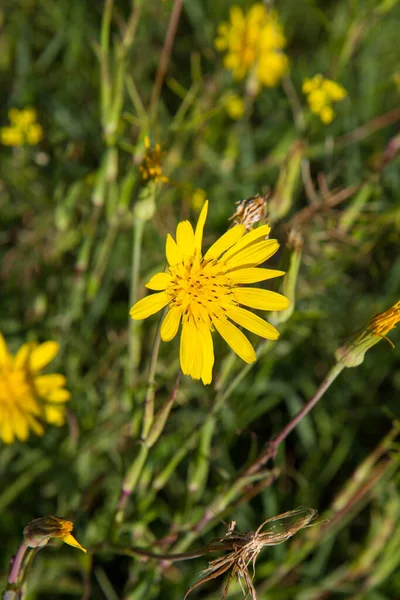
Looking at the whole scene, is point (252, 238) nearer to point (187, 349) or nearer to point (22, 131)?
point (187, 349)

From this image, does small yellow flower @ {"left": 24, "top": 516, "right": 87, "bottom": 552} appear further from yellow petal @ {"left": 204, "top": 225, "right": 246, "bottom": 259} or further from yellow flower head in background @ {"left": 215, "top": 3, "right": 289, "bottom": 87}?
yellow flower head in background @ {"left": 215, "top": 3, "right": 289, "bottom": 87}

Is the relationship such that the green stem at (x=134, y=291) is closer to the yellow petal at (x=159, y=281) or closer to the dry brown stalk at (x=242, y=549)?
the yellow petal at (x=159, y=281)

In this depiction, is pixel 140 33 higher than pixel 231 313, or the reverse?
pixel 140 33

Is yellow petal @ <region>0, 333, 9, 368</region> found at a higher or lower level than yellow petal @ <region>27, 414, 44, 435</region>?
higher

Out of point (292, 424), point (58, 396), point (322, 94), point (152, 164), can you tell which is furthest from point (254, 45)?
point (292, 424)

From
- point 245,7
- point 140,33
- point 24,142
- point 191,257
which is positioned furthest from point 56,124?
point 191,257

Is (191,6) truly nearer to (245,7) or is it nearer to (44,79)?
(245,7)

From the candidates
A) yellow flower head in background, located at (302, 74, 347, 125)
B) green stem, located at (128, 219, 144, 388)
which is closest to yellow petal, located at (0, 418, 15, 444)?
green stem, located at (128, 219, 144, 388)

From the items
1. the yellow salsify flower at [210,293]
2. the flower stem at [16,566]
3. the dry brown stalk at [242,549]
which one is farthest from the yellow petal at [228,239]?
the flower stem at [16,566]
